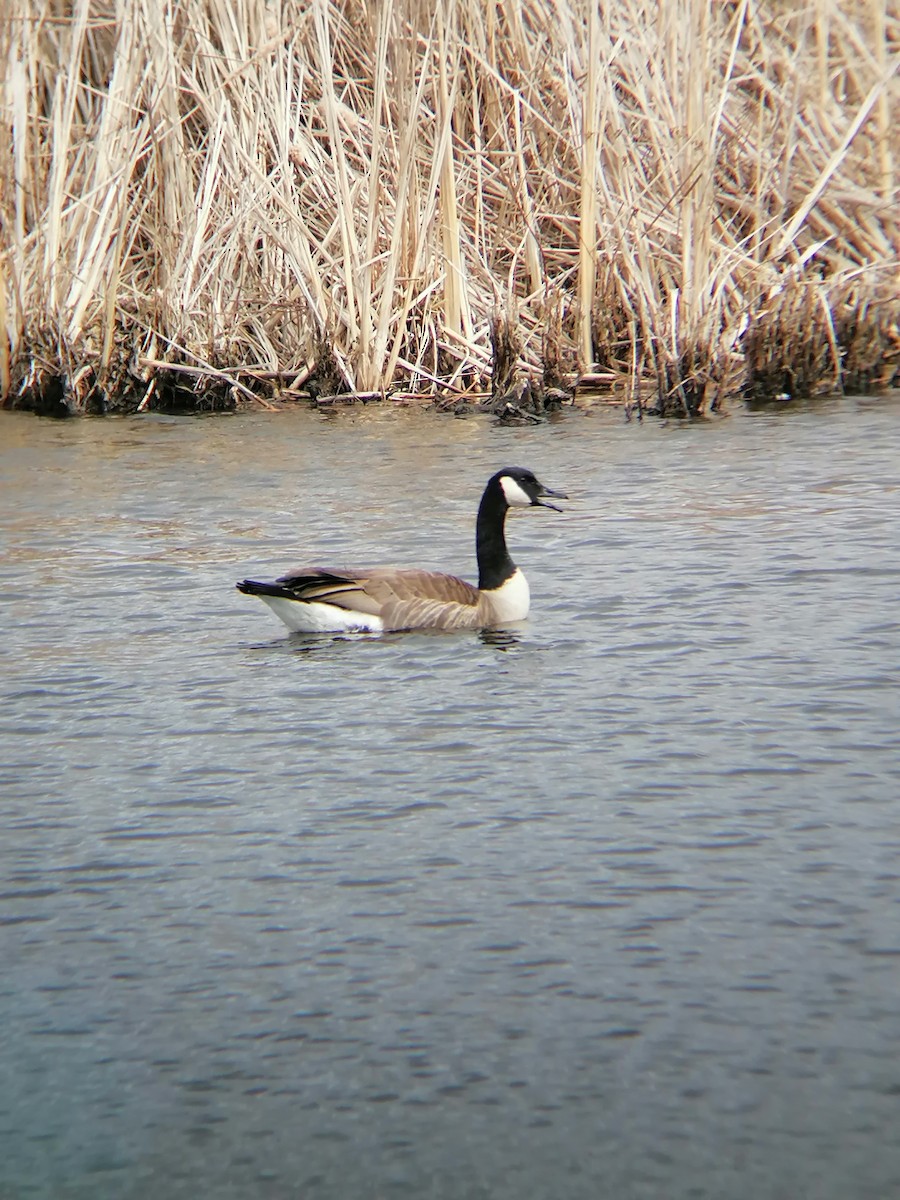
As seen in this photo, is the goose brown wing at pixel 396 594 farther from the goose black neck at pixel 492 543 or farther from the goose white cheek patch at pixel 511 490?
the goose white cheek patch at pixel 511 490

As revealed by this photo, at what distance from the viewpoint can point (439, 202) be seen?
1441 cm

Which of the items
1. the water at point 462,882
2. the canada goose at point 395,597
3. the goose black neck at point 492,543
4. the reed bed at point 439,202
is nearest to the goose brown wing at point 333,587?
the canada goose at point 395,597

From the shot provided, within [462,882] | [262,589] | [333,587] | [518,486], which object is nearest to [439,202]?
[518,486]

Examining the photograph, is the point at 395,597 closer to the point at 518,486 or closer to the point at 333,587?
the point at 333,587

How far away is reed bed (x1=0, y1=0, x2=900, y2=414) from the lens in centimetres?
1345

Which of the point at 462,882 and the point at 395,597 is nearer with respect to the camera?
the point at 462,882

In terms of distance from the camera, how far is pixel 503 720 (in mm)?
6430

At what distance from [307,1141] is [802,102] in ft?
42.0

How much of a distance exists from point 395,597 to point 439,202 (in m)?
A: 7.29

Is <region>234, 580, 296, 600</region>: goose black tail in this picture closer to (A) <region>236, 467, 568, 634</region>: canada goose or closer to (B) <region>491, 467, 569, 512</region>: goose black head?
(A) <region>236, 467, 568, 634</region>: canada goose

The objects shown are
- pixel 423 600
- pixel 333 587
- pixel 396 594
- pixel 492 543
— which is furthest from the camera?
pixel 492 543

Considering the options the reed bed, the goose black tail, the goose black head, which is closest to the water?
the goose black tail

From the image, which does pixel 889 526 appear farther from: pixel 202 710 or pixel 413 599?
pixel 202 710

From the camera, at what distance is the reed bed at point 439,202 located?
44.1 feet
